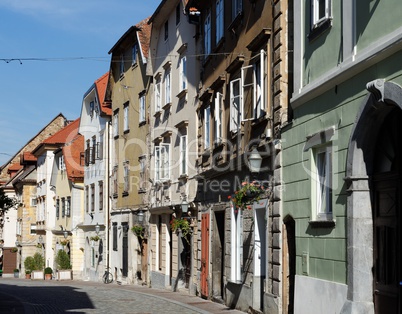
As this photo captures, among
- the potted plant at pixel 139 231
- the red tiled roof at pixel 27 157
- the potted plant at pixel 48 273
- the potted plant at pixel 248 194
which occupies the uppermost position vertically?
the red tiled roof at pixel 27 157

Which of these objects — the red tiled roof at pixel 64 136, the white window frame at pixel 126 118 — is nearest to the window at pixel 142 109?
the white window frame at pixel 126 118

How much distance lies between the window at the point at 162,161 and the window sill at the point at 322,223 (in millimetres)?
15624

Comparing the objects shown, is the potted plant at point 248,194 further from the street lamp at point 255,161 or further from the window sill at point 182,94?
the window sill at point 182,94

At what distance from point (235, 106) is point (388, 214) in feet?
28.1

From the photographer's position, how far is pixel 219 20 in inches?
892

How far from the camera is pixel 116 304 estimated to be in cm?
2225

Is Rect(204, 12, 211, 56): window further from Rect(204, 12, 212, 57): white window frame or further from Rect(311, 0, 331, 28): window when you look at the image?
Rect(311, 0, 331, 28): window

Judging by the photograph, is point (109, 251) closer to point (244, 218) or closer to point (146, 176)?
point (146, 176)

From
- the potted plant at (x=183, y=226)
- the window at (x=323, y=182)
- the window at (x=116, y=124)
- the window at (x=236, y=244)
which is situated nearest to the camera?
the window at (x=323, y=182)

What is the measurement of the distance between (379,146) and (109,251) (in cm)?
2947

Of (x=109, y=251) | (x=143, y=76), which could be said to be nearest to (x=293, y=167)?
(x=143, y=76)

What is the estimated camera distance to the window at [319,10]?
44.4ft

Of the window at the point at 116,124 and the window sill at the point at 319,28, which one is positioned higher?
the window at the point at 116,124

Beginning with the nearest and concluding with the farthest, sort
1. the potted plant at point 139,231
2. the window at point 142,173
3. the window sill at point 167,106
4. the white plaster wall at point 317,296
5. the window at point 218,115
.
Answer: the white plaster wall at point 317,296, the window at point 218,115, the window sill at point 167,106, the potted plant at point 139,231, the window at point 142,173
